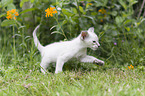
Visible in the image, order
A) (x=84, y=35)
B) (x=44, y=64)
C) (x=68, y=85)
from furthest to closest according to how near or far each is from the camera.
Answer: (x=44, y=64), (x=84, y=35), (x=68, y=85)

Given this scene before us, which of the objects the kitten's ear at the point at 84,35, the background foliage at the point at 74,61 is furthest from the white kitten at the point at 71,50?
the background foliage at the point at 74,61

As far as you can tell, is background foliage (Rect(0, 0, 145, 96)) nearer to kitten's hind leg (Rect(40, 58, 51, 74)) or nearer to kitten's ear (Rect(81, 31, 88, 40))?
kitten's hind leg (Rect(40, 58, 51, 74))

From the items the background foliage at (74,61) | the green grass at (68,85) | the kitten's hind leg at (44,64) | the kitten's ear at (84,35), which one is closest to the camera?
the green grass at (68,85)

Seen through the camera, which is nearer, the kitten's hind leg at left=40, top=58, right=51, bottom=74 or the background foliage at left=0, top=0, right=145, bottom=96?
the background foliage at left=0, top=0, right=145, bottom=96

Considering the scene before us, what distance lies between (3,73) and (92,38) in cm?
131

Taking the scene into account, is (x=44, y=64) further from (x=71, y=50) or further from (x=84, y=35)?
(x=84, y=35)

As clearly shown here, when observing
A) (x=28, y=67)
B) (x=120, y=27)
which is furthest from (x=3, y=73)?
(x=120, y=27)

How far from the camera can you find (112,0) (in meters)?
3.60

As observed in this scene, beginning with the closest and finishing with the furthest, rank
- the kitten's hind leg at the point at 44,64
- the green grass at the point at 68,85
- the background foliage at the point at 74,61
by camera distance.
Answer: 1. the green grass at the point at 68,85
2. the background foliage at the point at 74,61
3. the kitten's hind leg at the point at 44,64

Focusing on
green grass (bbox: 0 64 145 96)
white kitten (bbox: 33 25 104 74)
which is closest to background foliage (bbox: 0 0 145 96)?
green grass (bbox: 0 64 145 96)

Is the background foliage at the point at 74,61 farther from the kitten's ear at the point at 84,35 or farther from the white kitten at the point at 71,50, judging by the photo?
the kitten's ear at the point at 84,35

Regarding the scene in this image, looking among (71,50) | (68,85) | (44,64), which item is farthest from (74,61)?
(68,85)

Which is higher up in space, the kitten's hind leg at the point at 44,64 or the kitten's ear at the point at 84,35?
the kitten's ear at the point at 84,35

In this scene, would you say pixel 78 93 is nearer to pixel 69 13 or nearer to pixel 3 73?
pixel 3 73
